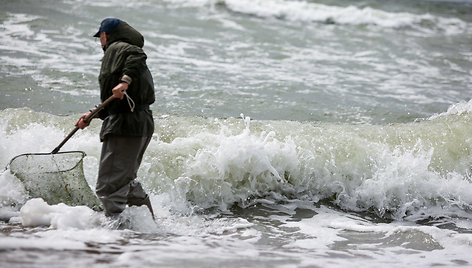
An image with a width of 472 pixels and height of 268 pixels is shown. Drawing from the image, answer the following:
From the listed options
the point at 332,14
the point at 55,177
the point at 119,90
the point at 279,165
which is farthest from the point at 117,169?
the point at 332,14

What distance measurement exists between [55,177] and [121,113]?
1.19m

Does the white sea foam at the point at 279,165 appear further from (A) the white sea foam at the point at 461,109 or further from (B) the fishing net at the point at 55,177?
(A) the white sea foam at the point at 461,109

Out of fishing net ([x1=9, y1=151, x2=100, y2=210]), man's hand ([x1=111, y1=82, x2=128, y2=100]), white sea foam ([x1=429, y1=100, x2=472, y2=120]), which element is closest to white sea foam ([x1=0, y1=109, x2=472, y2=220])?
fishing net ([x1=9, y1=151, x2=100, y2=210])

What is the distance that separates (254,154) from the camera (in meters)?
7.20

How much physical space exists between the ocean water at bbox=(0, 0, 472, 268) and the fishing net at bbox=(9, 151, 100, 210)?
23 centimetres

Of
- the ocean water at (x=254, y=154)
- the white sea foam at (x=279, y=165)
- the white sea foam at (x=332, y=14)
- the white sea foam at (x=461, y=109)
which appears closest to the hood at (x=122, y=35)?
the ocean water at (x=254, y=154)

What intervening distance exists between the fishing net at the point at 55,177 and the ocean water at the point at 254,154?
23cm

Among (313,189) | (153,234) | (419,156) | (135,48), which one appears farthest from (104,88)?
(419,156)

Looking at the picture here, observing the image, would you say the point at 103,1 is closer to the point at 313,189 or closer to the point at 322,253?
the point at 313,189

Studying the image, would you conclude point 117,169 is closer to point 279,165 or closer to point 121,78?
point 121,78

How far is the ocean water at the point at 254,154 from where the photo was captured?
5176mm

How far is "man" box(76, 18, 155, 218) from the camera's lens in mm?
5043

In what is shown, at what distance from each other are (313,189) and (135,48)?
3189 millimetres

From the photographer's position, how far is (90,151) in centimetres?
718
